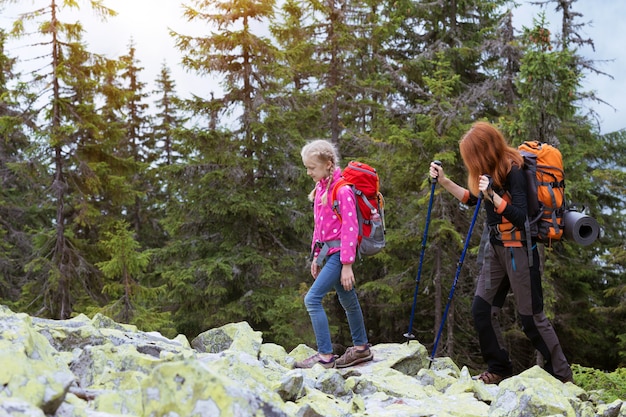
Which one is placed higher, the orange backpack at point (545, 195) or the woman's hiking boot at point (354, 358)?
the orange backpack at point (545, 195)

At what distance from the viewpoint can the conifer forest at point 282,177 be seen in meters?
13.9

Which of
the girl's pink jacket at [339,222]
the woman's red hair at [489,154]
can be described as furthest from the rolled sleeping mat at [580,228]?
the girl's pink jacket at [339,222]

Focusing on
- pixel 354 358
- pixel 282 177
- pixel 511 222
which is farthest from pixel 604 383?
pixel 282 177

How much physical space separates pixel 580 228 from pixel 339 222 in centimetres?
224

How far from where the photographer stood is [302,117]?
54.1ft

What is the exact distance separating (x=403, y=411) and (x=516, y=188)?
2463 mm

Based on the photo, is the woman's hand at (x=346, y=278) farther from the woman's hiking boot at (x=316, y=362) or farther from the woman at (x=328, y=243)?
the woman's hiking boot at (x=316, y=362)

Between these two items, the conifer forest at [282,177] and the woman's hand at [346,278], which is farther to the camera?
the conifer forest at [282,177]

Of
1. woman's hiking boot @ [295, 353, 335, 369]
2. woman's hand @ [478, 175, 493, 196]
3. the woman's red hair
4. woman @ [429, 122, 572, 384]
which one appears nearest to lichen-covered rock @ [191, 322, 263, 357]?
woman's hiking boot @ [295, 353, 335, 369]

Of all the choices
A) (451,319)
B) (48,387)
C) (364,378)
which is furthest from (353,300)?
(451,319)

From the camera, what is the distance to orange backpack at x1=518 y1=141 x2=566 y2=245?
5.39 m

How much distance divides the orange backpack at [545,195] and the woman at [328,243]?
167 centimetres

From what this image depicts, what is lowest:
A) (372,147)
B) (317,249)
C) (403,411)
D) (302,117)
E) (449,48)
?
(403,411)

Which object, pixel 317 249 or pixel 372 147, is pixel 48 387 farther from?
pixel 372 147
